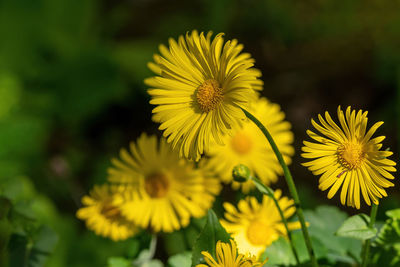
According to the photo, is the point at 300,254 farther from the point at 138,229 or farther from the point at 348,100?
the point at 348,100

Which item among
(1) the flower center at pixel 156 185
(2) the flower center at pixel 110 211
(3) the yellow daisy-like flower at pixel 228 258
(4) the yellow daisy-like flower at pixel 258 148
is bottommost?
(3) the yellow daisy-like flower at pixel 228 258

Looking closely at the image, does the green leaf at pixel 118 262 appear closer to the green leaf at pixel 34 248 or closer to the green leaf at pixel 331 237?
the green leaf at pixel 34 248

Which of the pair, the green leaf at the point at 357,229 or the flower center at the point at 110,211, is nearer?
the green leaf at the point at 357,229

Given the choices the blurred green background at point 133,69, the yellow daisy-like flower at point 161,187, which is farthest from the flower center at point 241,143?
the blurred green background at point 133,69

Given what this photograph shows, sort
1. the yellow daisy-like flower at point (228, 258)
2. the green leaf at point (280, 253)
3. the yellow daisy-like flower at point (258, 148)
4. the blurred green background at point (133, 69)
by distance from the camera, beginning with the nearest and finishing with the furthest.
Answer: the yellow daisy-like flower at point (228, 258), the green leaf at point (280, 253), the yellow daisy-like flower at point (258, 148), the blurred green background at point (133, 69)

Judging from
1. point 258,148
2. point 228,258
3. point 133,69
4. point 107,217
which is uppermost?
point 133,69

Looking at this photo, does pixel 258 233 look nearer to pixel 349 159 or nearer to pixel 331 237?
pixel 331 237

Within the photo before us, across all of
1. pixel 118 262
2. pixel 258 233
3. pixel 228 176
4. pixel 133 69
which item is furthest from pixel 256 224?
pixel 133 69

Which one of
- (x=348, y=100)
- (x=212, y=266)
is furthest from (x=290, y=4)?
(x=212, y=266)

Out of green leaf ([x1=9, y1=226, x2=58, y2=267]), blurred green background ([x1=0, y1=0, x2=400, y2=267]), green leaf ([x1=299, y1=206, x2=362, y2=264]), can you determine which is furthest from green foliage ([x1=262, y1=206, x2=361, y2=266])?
blurred green background ([x1=0, y1=0, x2=400, y2=267])
